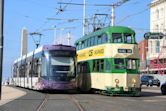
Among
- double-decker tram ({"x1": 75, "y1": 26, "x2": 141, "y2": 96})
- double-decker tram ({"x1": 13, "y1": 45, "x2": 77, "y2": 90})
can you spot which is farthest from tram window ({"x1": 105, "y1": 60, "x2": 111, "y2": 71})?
double-decker tram ({"x1": 13, "y1": 45, "x2": 77, "y2": 90})

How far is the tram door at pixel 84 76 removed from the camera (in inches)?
1522

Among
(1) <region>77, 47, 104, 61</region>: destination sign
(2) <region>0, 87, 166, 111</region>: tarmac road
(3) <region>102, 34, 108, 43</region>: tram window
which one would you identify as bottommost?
(2) <region>0, 87, 166, 111</region>: tarmac road

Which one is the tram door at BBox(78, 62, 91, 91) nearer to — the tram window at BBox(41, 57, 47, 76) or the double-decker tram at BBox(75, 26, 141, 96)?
the double-decker tram at BBox(75, 26, 141, 96)

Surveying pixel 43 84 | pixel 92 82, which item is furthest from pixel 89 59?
pixel 43 84

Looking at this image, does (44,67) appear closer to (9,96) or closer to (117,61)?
(9,96)

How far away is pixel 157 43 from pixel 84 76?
6114cm

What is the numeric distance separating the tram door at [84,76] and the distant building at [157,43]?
48871mm

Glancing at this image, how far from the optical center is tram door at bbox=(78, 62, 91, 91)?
127 ft

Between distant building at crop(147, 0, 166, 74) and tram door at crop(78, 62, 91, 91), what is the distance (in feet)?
160

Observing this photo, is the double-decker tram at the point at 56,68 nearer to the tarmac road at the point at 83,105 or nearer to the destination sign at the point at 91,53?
the destination sign at the point at 91,53

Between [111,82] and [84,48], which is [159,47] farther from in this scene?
[111,82]

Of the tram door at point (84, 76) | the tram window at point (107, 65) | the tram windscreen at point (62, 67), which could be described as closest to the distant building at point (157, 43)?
the tram door at point (84, 76)

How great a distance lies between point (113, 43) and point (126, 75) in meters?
2.40

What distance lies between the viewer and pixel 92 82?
122 ft
